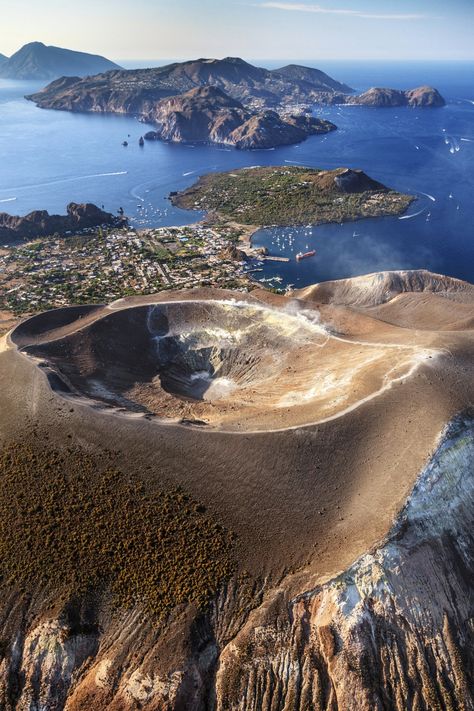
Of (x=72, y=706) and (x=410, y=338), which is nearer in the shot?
(x=72, y=706)

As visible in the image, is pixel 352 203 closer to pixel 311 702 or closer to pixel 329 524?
pixel 329 524

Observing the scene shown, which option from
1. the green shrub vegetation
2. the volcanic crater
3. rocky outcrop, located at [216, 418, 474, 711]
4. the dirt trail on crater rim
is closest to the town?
the dirt trail on crater rim

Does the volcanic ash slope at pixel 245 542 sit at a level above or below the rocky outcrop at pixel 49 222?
below

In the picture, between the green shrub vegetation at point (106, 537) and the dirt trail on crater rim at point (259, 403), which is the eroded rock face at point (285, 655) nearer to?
the green shrub vegetation at point (106, 537)

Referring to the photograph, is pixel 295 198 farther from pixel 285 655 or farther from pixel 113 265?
pixel 285 655

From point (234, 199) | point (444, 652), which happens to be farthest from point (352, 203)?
point (444, 652)

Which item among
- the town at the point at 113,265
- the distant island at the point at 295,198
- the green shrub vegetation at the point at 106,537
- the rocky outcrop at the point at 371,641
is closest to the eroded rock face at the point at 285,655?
the rocky outcrop at the point at 371,641

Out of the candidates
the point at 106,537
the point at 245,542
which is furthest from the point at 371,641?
the point at 106,537
